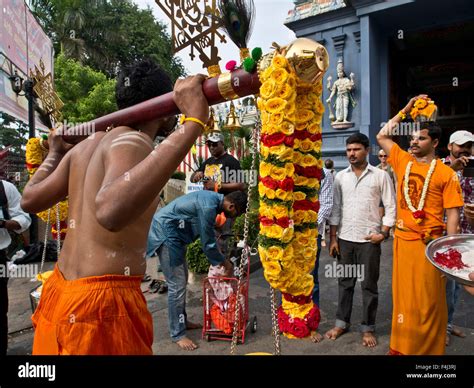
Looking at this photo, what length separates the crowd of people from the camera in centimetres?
125

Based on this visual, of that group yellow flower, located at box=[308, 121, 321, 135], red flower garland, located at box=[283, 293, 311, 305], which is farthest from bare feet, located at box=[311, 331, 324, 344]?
yellow flower, located at box=[308, 121, 321, 135]

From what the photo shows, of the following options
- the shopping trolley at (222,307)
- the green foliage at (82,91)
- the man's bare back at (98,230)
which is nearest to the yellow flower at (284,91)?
the man's bare back at (98,230)

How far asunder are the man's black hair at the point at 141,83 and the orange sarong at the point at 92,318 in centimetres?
74

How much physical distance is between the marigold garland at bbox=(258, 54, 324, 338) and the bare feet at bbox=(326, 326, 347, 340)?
1684mm

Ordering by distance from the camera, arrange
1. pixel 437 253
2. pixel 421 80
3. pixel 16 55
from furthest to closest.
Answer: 1. pixel 421 80
2. pixel 16 55
3. pixel 437 253

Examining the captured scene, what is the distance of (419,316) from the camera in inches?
109

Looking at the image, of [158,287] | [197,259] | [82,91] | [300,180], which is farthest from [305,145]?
[82,91]

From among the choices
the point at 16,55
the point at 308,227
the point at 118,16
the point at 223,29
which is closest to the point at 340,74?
the point at 223,29

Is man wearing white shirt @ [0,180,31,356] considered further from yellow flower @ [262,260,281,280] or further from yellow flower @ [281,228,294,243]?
yellow flower @ [281,228,294,243]

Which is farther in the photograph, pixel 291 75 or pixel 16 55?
pixel 16 55

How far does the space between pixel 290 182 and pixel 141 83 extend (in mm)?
851

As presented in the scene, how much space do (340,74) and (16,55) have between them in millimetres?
7432
